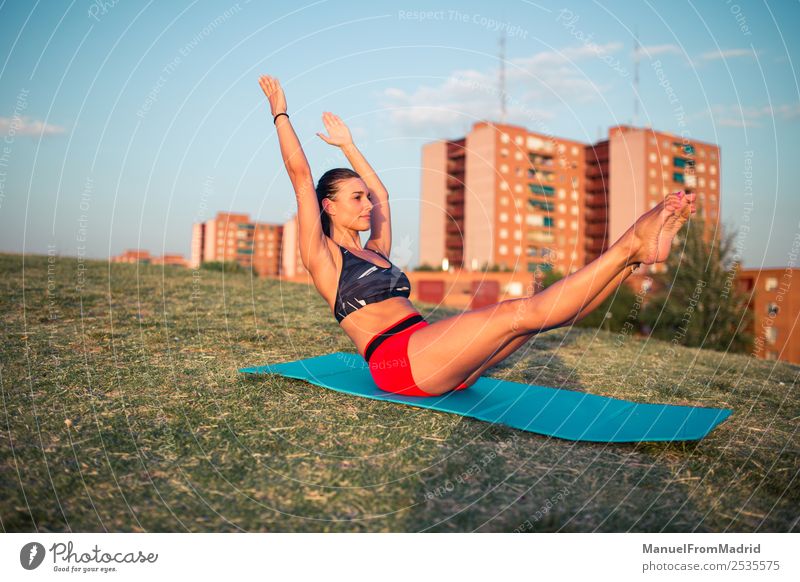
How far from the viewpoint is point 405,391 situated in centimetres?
443

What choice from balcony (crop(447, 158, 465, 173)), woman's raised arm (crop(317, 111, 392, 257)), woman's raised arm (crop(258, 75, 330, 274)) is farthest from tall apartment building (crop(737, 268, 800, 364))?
balcony (crop(447, 158, 465, 173))

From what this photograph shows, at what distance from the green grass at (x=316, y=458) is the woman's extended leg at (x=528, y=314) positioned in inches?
15.3

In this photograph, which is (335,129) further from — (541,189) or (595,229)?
(595,229)

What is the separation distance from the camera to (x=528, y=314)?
3504mm

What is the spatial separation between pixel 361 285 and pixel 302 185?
34.4 inches

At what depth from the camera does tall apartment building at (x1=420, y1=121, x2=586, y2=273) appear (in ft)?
218

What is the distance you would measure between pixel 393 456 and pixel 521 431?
1.01m

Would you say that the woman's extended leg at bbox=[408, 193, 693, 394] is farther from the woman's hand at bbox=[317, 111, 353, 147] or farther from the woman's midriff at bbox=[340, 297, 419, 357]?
the woman's hand at bbox=[317, 111, 353, 147]

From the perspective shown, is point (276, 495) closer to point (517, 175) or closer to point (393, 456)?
point (393, 456)

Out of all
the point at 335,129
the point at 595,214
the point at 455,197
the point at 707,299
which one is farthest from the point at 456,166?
the point at 335,129

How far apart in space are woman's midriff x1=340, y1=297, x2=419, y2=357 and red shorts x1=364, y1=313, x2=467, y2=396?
45 millimetres
